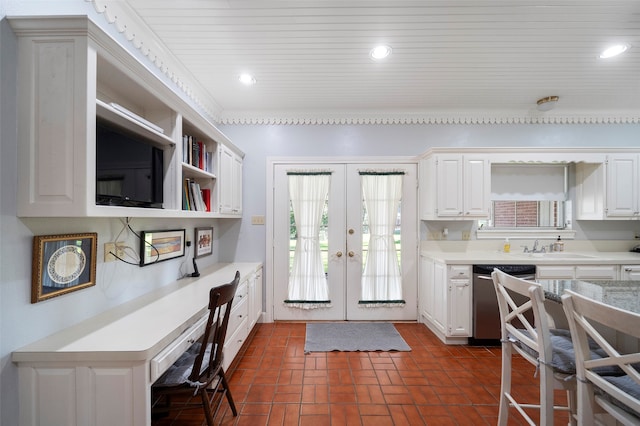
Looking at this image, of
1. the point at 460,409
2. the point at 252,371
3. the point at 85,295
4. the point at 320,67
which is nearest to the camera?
the point at 85,295

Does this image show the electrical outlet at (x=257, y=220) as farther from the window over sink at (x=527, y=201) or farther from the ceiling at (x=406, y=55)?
the window over sink at (x=527, y=201)

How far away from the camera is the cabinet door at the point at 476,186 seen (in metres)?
3.13

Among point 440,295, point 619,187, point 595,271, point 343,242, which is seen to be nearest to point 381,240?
point 343,242

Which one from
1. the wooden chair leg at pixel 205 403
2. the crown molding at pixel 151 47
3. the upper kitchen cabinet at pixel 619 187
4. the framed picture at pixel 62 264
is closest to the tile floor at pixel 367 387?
the wooden chair leg at pixel 205 403

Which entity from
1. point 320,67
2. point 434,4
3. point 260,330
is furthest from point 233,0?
point 260,330

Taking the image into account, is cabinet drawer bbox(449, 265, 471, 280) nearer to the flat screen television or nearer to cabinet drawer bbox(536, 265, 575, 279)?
cabinet drawer bbox(536, 265, 575, 279)

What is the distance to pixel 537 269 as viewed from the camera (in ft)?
9.32

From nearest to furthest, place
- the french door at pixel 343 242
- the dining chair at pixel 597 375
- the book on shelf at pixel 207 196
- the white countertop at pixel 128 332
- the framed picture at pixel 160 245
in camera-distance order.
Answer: the dining chair at pixel 597 375 → the white countertop at pixel 128 332 → the framed picture at pixel 160 245 → the book on shelf at pixel 207 196 → the french door at pixel 343 242

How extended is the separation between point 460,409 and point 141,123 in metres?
2.90

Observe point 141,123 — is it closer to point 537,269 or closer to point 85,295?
point 85,295

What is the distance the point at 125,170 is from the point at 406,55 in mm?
2398

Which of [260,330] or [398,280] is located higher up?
[398,280]

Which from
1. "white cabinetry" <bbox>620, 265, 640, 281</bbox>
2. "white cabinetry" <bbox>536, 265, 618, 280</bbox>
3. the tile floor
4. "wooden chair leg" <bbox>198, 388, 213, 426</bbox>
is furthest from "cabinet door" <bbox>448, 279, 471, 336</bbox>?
"wooden chair leg" <bbox>198, 388, 213, 426</bbox>

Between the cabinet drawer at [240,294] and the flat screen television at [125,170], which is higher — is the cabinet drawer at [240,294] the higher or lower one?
the lower one
